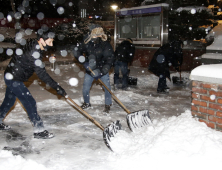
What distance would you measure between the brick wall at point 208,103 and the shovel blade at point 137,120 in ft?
3.46

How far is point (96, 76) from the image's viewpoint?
197 inches

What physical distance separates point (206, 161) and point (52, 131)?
2.69 metres

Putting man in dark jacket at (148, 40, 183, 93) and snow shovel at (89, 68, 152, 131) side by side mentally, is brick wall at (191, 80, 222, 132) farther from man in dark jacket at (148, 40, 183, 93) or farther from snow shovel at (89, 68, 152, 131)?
man in dark jacket at (148, 40, 183, 93)

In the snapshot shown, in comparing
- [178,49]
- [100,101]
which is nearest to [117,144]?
[100,101]

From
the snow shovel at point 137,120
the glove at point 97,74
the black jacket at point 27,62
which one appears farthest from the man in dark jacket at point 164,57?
the black jacket at point 27,62

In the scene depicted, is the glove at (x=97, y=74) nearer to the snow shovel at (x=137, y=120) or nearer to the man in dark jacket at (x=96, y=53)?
the man in dark jacket at (x=96, y=53)

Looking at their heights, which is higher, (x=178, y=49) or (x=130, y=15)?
(x=130, y=15)

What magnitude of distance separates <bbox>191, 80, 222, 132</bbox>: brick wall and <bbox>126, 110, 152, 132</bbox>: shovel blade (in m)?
1.05

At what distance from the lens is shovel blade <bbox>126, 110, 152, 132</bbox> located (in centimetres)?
405

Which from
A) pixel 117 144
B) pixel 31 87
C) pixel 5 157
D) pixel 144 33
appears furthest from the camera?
pixel 144 33

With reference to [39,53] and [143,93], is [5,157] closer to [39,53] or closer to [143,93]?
[39,53]

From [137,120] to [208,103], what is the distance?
1385 millimetres

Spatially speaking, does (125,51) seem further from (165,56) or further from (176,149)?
(176,149)

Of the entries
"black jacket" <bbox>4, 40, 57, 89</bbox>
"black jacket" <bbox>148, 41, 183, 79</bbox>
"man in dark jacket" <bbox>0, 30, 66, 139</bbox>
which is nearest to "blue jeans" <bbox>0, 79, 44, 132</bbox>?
"man in dark jacket" <bbox>0, 30, 66, 139</bbox>
